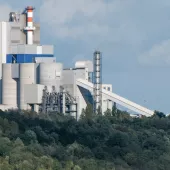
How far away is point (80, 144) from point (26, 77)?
122 feet

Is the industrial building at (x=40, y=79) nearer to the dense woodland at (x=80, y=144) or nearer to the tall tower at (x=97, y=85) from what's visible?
the tall tower at (x=97, y=85)

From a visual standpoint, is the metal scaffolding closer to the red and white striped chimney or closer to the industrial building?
the industrial building

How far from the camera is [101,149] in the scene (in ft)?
220

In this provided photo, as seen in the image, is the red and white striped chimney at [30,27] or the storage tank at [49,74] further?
the red and white striped chimney at [30,27]

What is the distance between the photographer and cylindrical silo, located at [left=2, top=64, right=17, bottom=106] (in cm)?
10456

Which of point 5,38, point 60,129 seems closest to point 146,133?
point 60,129

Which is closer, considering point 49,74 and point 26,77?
point 49,74

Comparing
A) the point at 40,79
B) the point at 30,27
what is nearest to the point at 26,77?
the point at 40,79

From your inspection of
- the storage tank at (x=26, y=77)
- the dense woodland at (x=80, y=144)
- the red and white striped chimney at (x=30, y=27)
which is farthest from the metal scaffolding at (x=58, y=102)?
the dense woodland at (x=80, y=144)

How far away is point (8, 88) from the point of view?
105188mm

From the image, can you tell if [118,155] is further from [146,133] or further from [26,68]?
[26,68]

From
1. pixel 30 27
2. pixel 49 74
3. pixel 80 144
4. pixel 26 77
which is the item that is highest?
pixel 30 27

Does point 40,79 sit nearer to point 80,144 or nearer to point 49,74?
point 49,74

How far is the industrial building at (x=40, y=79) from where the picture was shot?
102625 millimetres
